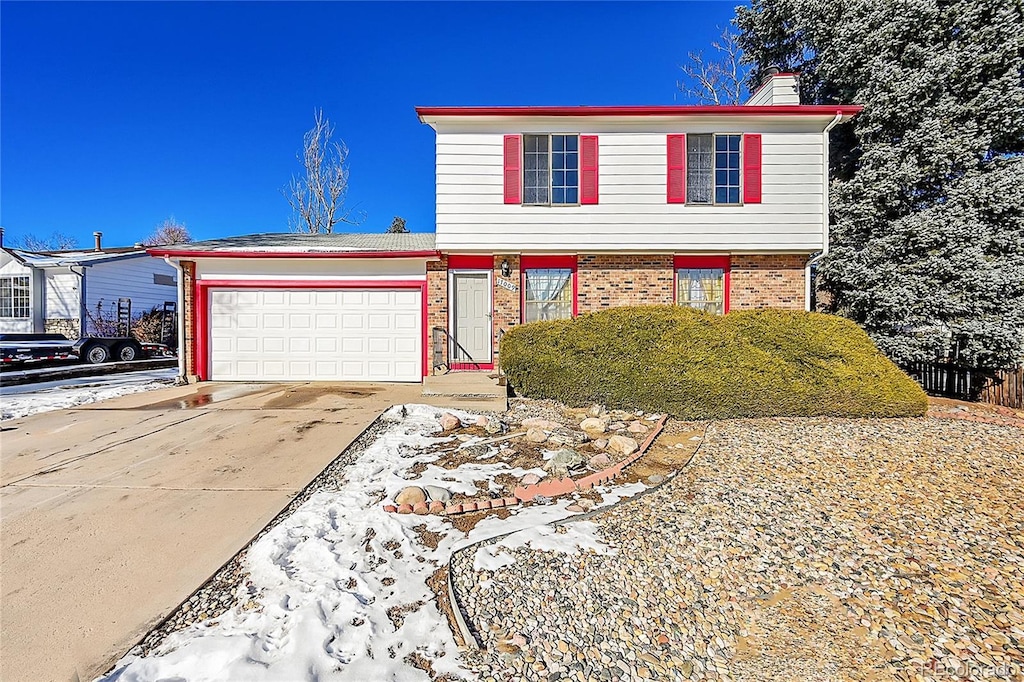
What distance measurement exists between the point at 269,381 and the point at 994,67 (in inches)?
616

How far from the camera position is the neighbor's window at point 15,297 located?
17.3m

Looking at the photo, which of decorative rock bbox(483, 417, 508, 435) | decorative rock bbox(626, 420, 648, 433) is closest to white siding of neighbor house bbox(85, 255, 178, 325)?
decorative rock bbox(483, 417, 508, 435)

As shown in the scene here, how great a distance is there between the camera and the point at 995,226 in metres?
9.48

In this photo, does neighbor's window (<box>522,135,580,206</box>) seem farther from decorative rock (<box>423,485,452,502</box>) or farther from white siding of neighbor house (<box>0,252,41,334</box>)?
white siding of neighbor house (<box>0,252,41,334</box>)

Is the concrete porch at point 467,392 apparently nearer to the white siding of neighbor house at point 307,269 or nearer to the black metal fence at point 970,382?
the white siding of neighbor house at point 307,269

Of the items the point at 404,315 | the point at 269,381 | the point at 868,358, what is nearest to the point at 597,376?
the point at 868,358

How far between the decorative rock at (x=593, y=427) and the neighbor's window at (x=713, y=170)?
5827 millimetres

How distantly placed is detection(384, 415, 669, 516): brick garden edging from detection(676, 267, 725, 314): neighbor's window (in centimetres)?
633

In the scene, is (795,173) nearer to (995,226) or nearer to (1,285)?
(995,226)

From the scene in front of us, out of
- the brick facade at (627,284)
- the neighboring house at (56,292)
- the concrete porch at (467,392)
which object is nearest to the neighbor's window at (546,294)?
the brick facade at (627,284)

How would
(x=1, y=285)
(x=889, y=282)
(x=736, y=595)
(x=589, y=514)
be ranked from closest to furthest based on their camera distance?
(x=736, y=595), (x=589, y=514), (x=889, y=282), (x=1, y=285)

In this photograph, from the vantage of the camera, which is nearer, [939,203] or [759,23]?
[939,203]

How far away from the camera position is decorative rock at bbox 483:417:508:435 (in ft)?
18.9

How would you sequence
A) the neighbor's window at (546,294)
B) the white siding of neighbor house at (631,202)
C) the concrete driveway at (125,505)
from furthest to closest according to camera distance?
the neighbor's window at (546,294), the white siding of neighbor house at (631,202), the concrete driveway at (125,505)
